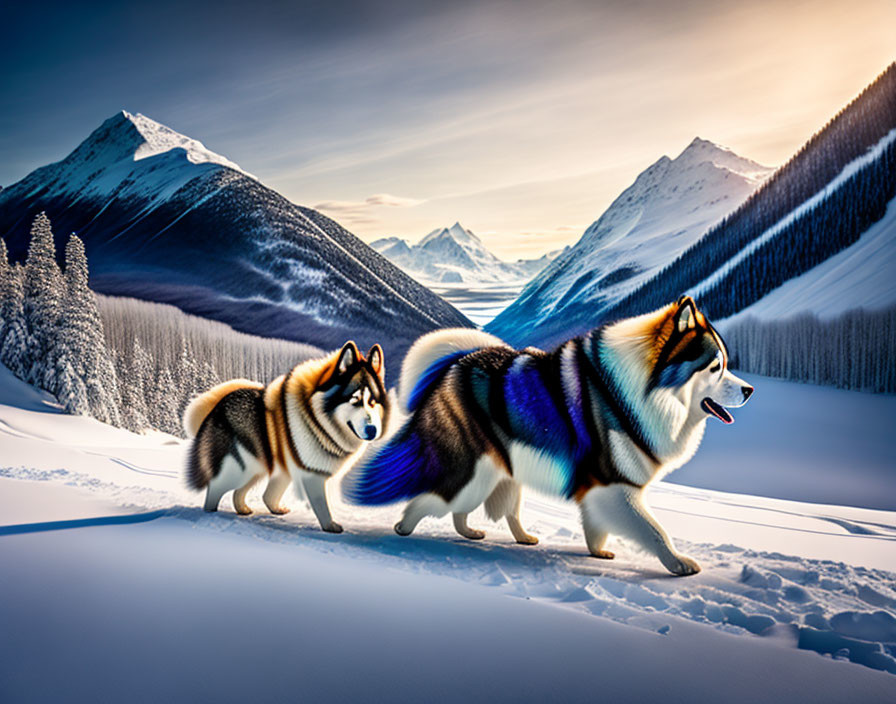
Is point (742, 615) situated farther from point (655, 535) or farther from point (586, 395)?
point (586, 395)

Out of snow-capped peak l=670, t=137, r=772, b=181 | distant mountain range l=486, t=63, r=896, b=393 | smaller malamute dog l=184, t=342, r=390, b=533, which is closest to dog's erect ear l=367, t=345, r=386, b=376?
smaller malamute dog l=184, t=342, r=390, b=533

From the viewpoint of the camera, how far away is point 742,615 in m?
1.84

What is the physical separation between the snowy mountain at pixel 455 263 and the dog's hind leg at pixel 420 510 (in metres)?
5.00

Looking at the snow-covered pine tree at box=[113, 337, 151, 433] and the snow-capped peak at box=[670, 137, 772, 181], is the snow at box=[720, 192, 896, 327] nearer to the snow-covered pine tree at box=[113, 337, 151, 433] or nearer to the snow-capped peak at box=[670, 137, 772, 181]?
the snow-capped peak at box=[670, 137, 772, 181]

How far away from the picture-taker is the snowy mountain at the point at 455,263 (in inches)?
302

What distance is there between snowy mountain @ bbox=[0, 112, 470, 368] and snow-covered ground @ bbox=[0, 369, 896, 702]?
465 centimetres

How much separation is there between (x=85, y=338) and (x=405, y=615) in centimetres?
719

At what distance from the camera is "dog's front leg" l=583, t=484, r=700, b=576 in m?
2.21

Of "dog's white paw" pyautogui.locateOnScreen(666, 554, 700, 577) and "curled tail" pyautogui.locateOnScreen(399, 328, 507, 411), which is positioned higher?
"curled tail" pyautogui.locateOnScreen(399, 328, 507, 411)

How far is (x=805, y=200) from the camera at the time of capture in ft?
20.0

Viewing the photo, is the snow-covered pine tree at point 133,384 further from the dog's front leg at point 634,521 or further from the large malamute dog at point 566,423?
the dog's front leg at point 634,521

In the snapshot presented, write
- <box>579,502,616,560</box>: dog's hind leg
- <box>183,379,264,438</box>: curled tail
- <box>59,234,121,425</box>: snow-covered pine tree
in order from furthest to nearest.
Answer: <box>59,234,121,425</box>: snow-covered pine tree, <box>183,379,264,438</box>: curled tail, <box>579,502,616,560</box>: dog's hind leg

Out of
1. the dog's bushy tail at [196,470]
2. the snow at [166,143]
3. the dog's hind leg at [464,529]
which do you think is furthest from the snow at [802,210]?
the snow at [166,143]

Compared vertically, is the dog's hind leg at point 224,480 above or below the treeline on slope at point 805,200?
below
